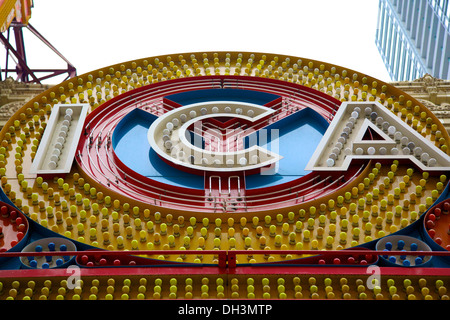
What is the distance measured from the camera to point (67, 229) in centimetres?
1730

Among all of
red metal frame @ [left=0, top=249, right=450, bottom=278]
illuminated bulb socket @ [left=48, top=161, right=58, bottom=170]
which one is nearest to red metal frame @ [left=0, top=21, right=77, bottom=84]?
illuminated bulb socket @ [left=48, top=161, right=58, bottom=170]

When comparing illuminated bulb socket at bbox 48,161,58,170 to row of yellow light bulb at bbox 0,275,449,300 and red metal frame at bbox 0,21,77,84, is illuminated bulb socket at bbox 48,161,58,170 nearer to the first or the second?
row of yellow light bulb at bbox 0,275,449,300

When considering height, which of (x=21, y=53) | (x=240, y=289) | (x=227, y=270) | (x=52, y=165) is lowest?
(x=240, y=289)

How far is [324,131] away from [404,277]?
7.47 metres

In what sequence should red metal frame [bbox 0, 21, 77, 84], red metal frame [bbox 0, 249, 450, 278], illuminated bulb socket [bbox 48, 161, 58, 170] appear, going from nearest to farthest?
red metal frame [bbox 0, 249, 450, 278], illuminated bulb socket [bbox 48, 161, 58, 170], red metal frame [bbox 0, 21, 77, 84]

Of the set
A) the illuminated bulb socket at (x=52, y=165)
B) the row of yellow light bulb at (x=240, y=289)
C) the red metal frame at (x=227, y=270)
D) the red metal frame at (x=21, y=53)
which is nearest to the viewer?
the row of yellow light bulb at (x=240, y=289)

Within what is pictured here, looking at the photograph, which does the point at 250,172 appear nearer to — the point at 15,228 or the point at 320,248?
the point at 320,248

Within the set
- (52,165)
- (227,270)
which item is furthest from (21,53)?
(227,270)

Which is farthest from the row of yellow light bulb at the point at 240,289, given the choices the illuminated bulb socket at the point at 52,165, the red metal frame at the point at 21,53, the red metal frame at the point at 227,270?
the red metal frame at the point at 21,53

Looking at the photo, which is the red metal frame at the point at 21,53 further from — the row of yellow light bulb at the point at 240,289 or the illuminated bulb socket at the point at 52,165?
the row of yellow light bulb at the point at 240,289

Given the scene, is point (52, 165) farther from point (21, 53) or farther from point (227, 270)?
point (21, 53)

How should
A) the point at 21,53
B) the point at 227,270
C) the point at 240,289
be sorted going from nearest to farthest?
the point at 240,289 → the point at 227,270 → the point at 21,53

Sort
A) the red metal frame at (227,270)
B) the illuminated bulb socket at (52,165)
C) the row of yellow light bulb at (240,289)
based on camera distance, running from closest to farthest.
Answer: the row of yellow light bulb at (240,289) < the red metal frame at (227,270) < the illuminated bulb socket at (52,165)
